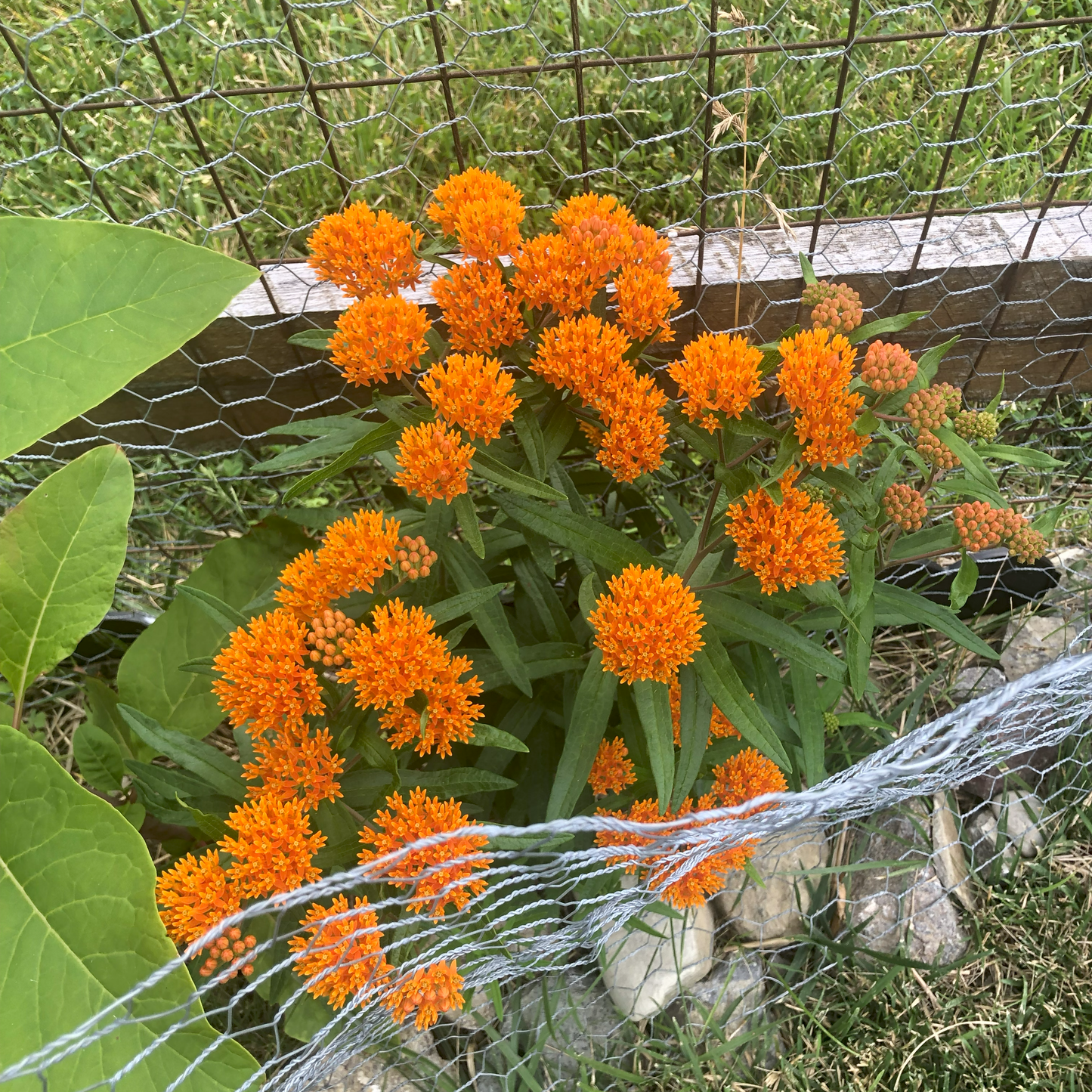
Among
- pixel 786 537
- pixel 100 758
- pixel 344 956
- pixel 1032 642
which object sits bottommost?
pixel 1032 642

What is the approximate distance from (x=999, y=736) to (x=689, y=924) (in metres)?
0.80

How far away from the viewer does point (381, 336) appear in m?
1.34

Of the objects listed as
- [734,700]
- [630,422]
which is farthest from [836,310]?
[734,700]

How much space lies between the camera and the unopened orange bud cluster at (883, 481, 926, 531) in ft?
4.52

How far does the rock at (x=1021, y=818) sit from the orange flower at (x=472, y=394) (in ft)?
4.64

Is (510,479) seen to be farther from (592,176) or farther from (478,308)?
(592,176)


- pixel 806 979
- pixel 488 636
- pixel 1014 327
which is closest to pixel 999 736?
pixel 806 979

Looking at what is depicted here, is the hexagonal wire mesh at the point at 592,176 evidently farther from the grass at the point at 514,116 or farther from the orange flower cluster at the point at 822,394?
the orange flower cluster at the point at 822,394

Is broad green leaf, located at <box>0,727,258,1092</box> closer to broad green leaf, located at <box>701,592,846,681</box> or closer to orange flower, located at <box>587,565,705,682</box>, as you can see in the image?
orange flower, located at <box>587,565,705,682</box>

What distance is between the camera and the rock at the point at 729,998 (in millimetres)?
1875

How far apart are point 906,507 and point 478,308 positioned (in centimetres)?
67

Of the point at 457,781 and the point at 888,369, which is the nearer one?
the point at 888,369

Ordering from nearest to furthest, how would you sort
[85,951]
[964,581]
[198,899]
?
[85,951], [198,899], [964,581]

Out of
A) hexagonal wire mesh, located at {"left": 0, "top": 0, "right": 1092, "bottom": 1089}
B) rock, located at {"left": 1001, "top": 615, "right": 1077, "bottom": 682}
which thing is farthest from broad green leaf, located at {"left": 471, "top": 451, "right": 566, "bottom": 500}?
rock, located at {"left": 1001, "top": 615, "right": 1077, "bottom": 682}
